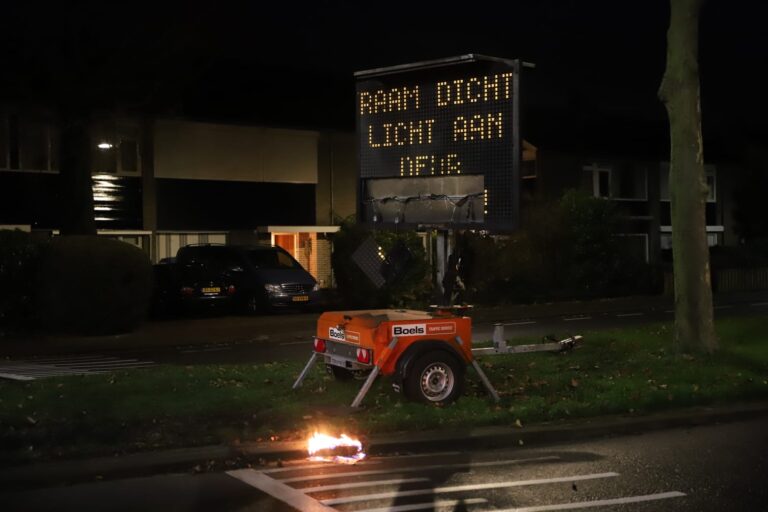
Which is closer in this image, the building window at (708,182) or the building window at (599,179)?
the building window at (599,179)

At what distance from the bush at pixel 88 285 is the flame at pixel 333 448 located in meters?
12.8

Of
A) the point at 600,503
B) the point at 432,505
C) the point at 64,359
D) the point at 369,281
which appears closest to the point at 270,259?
the point at 369,281

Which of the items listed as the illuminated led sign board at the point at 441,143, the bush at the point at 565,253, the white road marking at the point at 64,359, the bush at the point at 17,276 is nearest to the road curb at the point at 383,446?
the illuminated led sign board at the point at 441,143

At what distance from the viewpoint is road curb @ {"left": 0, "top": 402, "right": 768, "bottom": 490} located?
25.5 ft

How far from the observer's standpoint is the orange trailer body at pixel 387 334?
31.9 feet

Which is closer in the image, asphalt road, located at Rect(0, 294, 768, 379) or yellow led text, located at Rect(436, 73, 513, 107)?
yellow led text, located at Rect(436, 73, 513, 107)

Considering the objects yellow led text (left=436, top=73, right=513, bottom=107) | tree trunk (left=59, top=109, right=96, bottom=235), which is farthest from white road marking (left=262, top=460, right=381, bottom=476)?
tree trunk (left=59, top=109, right=96, bottom=235)

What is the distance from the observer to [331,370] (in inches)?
462

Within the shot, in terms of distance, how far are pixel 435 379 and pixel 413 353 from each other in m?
0.50

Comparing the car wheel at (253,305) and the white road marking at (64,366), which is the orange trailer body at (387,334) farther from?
the car wheel at (253,305)

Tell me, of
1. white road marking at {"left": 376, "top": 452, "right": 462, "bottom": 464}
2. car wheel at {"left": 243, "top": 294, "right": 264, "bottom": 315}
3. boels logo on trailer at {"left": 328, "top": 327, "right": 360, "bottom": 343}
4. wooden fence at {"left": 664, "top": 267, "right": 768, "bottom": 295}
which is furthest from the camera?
wooden fence at {"left": 664, "top": 267, "right": 768, "bottom": 295}

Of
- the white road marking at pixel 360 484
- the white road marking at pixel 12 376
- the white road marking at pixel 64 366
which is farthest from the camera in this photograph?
the white road marking at pixel 64 366

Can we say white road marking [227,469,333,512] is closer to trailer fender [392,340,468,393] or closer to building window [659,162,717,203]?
trailer fender [392,340,468,393]

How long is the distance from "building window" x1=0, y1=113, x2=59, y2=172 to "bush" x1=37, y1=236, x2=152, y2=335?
762 centimetres
